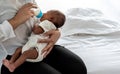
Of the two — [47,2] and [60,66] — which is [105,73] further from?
[47,2]

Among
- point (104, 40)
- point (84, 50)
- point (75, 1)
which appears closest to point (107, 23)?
point (104, 40)

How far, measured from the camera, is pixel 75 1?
2.22 m

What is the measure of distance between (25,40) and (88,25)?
605 mm

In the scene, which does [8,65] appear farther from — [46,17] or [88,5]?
[88,5]

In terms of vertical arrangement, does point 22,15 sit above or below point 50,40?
above

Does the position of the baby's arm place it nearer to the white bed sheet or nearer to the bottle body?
the bottle body

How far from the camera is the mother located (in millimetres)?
1183

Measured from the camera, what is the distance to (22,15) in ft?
3.95

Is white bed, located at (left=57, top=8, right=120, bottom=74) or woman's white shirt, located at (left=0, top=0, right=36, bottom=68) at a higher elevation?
woman's white shirt, located at (left=0, top=0, right=36, bottom=68)

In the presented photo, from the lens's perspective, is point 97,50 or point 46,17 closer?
point 46,17

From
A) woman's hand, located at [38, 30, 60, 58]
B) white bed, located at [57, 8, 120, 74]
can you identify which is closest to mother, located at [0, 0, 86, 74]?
woman's hand, located at [38, 30, 60, 58]

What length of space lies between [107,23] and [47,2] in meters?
0.64

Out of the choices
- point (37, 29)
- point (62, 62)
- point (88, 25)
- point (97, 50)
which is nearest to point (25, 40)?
point (37, 29)

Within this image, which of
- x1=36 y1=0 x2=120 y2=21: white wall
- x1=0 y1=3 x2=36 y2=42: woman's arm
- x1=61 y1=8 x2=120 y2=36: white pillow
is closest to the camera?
x1=0 y1=3 x2=36 y2=42: woman's arm
